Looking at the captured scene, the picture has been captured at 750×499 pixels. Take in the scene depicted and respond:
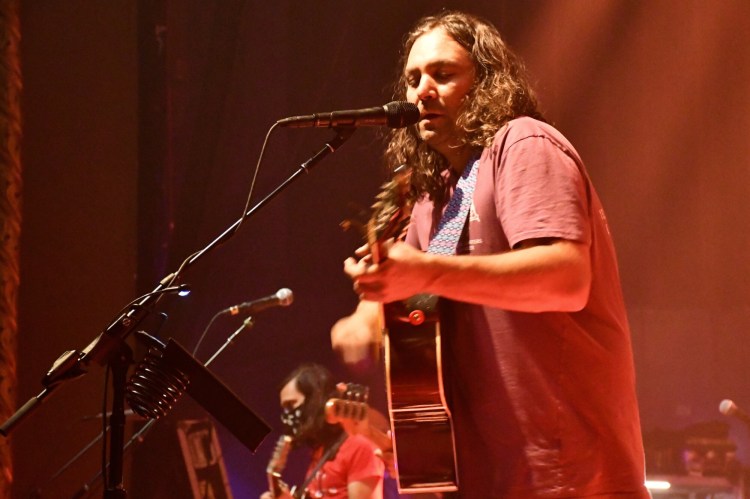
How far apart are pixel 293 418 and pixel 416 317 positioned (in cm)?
398

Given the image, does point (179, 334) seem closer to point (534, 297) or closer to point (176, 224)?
point (176, 224)

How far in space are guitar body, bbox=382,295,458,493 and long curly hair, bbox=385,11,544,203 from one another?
43 centimetres

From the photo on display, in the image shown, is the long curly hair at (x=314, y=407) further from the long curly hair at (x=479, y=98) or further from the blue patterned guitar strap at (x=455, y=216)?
the blue patterned guitar strap at (x=455, y=216)

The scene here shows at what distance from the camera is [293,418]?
6035 millimetres

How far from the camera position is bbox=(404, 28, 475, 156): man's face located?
2.53 m

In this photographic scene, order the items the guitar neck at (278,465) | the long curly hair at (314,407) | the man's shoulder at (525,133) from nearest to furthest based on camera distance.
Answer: the man's shoulder at (525,133)
the guitar neck at (278,465)
the long curly hair at (314,407)

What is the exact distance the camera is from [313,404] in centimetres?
591

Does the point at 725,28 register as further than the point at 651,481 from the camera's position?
Yes

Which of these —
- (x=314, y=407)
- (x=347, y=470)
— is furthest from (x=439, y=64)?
(x=314, y=407)

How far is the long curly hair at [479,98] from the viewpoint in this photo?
240 centimetres

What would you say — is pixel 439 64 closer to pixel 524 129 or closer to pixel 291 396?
pixel 524 129

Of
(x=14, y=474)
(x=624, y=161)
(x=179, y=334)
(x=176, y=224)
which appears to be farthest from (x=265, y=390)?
(x=624, y=161)

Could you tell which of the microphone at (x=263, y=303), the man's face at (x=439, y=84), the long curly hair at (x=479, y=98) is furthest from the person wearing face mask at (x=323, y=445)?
the man's face at (x=439, y=84)

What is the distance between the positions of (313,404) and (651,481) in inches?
88.5
